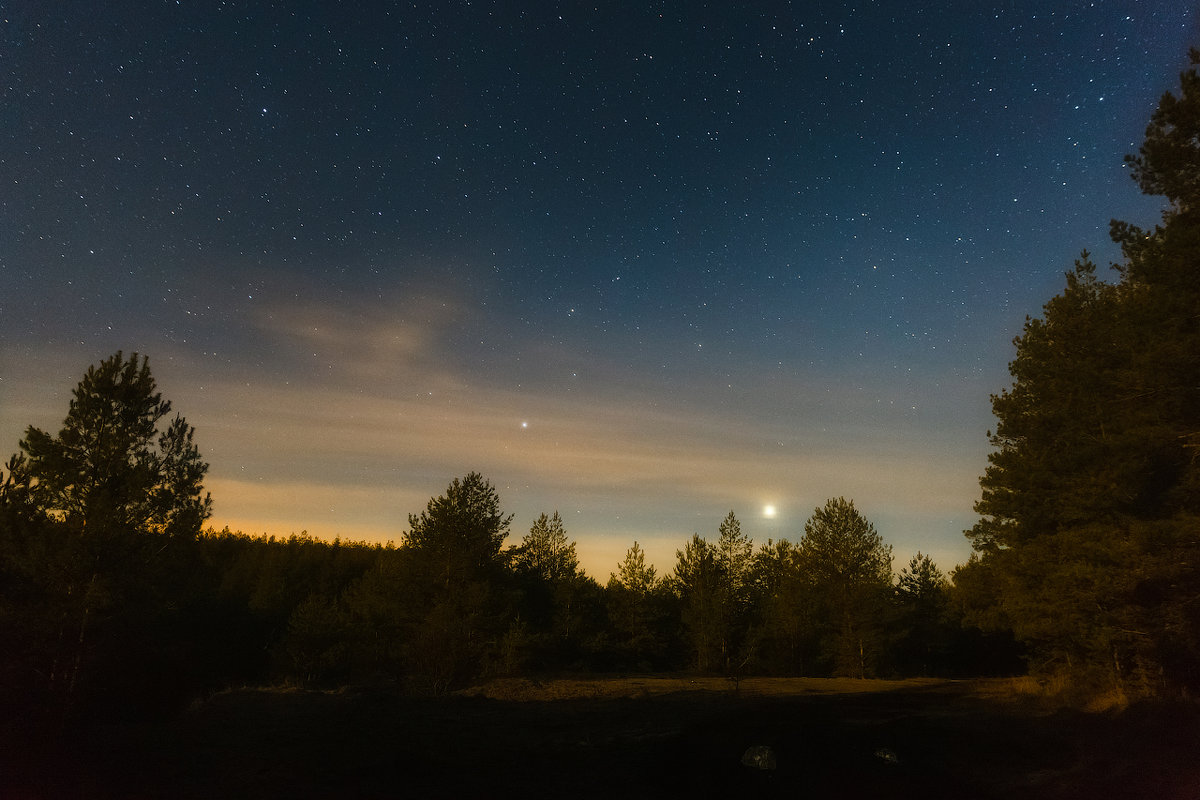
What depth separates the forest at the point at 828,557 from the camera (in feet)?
47.3

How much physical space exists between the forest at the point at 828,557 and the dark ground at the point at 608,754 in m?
3.52

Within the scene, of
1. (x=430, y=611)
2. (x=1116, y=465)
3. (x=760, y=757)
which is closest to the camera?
(x=760, y=757)

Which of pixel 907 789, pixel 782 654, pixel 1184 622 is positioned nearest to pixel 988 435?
pixel 1184 622

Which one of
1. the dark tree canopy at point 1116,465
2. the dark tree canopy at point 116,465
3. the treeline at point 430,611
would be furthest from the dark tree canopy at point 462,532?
the dark tree canopy at point 1116,465

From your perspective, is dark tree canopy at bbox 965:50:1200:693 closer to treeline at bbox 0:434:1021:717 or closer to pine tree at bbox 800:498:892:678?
treeline at bbox 0:434:1021:717

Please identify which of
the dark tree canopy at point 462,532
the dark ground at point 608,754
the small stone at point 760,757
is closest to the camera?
the dark ground at point 608,754

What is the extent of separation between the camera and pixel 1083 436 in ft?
60.0

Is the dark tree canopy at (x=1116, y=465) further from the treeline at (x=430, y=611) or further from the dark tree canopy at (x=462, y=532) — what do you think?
the dark tree canopy at (x=462, y=532)

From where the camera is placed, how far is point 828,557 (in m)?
47.2

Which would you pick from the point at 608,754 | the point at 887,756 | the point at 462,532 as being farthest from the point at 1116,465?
the point at 462,532

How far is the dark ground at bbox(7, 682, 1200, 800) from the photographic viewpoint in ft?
37.6

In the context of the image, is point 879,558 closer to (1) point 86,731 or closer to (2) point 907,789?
(2) point 907,789

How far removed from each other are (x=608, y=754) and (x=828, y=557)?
36.7 m

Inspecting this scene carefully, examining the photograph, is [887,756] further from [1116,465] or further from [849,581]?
[849,581]
